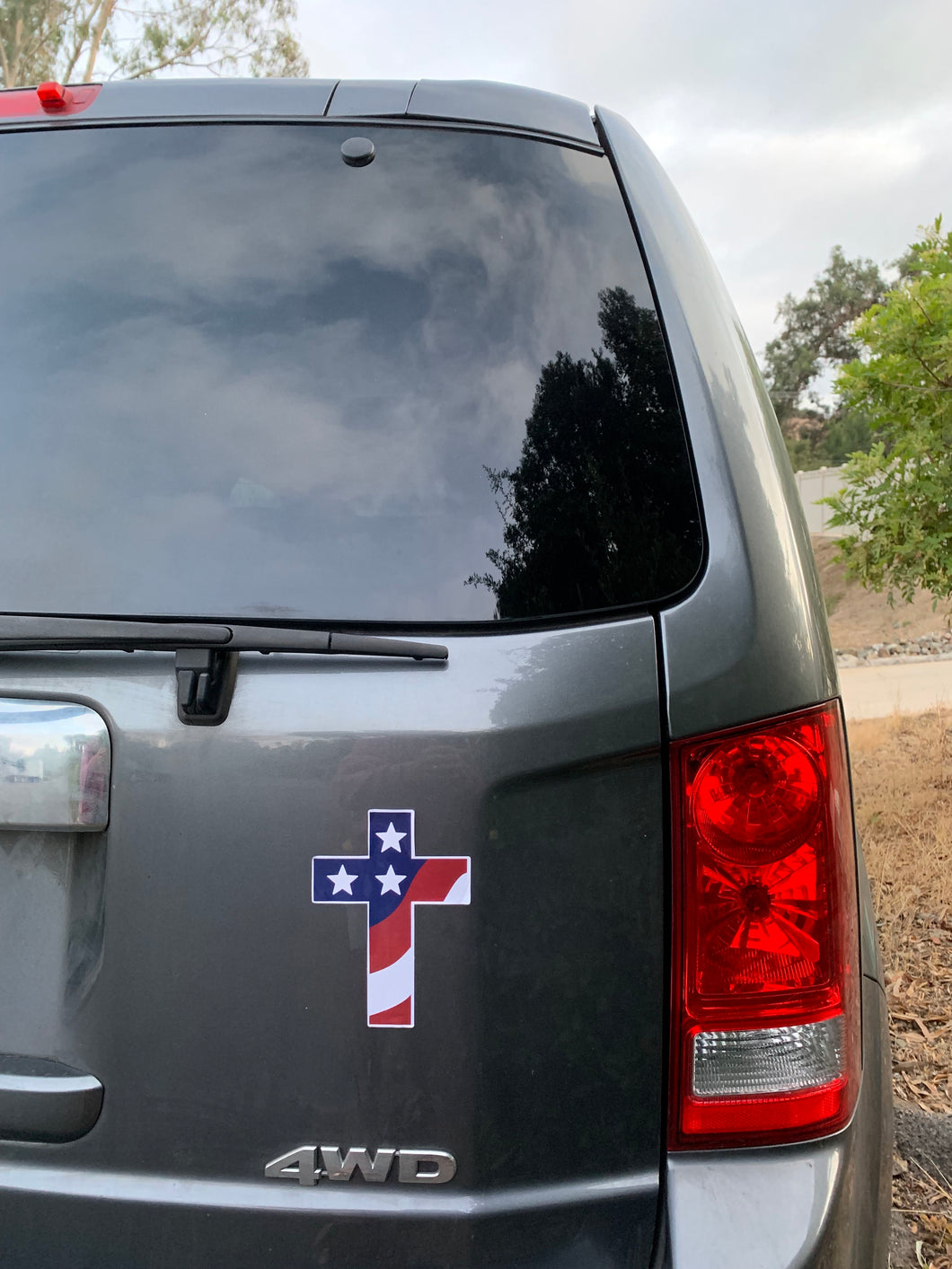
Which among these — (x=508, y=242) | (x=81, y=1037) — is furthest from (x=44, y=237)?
(x=81, y=1037)

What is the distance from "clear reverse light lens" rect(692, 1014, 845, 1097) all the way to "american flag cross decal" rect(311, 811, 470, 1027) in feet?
1.13

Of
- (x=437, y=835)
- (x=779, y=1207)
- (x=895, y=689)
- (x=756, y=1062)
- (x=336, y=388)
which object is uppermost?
(x=895, y=689)

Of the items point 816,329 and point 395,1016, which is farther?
point 816,329

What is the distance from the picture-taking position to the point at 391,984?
1.11 metres

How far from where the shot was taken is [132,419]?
4.17 ft

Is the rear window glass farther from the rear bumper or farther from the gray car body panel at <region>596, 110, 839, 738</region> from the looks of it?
the rear bumper

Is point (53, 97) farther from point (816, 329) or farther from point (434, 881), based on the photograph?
point (816, 329)

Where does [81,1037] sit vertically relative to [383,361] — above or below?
below

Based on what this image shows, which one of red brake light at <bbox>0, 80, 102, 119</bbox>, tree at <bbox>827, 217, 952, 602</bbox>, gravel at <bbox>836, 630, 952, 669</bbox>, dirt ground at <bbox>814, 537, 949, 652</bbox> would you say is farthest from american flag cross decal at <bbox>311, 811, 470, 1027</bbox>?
dirt ground at <bbox>814, 537, 949, 652</bbox>

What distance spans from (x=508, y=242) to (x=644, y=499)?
41 centimetres

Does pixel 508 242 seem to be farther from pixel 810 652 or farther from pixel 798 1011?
pixel 798 1011

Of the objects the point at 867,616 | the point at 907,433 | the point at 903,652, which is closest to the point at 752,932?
the point at 907,433

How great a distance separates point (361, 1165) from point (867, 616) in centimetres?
2623

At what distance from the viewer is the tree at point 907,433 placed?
5059 millimetres
